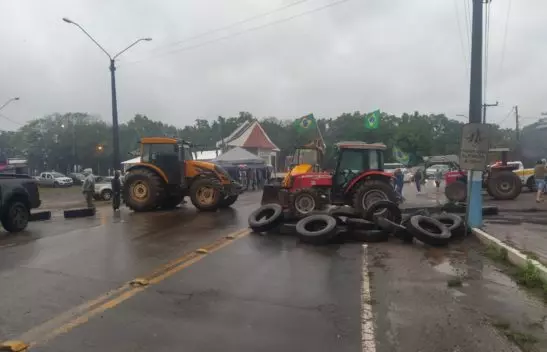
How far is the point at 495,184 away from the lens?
20.9m

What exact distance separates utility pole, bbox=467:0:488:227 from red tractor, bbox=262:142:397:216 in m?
2.70

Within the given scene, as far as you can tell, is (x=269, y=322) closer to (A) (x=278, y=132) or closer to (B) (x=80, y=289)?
(B) (x=80, y=289)

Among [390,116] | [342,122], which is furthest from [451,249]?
[390,116]

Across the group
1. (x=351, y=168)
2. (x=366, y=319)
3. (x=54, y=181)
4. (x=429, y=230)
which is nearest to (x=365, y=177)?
(x=351, y=168)

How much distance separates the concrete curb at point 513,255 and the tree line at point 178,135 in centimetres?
4131

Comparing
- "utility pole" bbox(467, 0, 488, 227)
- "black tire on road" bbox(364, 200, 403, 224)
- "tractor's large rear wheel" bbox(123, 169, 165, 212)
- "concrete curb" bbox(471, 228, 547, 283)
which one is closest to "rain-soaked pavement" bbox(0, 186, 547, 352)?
"concrete curb" bbox(471, 228, 547, 283)

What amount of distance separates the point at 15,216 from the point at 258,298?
934 centimetres

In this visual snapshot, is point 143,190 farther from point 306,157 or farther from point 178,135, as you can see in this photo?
point 178,135

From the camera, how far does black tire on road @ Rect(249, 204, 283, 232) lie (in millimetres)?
11398

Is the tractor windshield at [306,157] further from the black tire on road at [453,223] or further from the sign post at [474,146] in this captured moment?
the sign post at [474,146]

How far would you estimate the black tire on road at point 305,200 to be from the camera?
14062mm

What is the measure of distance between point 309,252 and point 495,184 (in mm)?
14833

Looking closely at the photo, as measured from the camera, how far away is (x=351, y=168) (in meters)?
14.4

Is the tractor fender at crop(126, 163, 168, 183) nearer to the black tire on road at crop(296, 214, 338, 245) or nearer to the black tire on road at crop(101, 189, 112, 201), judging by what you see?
the black tire on road at crop(296, 214, 338, 245)
